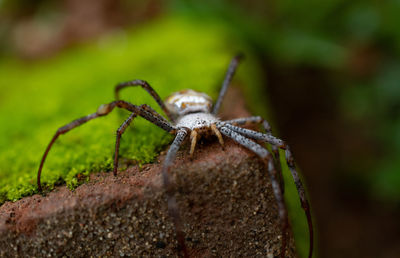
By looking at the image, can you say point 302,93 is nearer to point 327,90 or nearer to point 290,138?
point 327,90

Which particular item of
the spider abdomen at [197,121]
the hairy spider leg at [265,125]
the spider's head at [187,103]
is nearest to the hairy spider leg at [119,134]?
the spider abdomen at [197,121]

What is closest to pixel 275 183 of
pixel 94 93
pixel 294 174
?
pixel 294 174

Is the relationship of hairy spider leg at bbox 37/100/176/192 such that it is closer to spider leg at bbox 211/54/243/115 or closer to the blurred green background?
spider leg at bbox 211/54/243/115

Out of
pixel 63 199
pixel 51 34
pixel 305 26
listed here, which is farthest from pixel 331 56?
pixel 51 34

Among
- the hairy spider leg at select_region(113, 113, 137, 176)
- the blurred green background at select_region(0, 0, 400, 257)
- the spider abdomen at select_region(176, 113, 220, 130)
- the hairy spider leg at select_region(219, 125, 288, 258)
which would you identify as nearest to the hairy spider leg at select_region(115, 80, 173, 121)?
the spider abdomen at select_region(176, 113, 220, 130)

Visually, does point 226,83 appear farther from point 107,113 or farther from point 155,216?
point 155,216

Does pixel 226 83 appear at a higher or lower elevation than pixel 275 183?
higher
